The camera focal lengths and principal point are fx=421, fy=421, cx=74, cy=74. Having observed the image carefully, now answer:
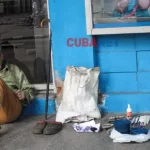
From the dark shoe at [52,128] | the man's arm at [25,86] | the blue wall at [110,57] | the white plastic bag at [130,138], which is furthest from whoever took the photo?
the man's arm at [25,86]

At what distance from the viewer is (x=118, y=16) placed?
4.44 m

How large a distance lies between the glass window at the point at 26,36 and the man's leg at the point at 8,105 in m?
0.57

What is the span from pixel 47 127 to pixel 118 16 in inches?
54.4

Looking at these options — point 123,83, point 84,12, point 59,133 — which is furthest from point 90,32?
point 59,133

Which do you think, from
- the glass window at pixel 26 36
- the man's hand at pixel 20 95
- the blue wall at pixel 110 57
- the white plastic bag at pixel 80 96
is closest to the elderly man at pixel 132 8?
the blue wall at pixel 110 57

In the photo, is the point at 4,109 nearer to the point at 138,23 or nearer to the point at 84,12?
the point at 84,12

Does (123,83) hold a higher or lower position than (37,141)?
higher

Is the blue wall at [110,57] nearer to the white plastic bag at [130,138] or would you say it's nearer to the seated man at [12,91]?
the seated man at [12,91]

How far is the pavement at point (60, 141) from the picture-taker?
12.9 ft

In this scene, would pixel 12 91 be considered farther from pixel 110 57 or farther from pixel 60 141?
pixel 110 57

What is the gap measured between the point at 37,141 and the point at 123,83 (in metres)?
1.22

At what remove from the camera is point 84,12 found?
15.0 feet

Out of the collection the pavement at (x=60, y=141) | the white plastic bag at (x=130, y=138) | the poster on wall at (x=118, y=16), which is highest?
the poster on wall at (x=118, y=16)

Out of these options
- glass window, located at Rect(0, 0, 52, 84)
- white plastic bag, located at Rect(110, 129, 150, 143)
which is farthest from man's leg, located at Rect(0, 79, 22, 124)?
white plastic bag, located at Rect(110, 129, 150, 143)
